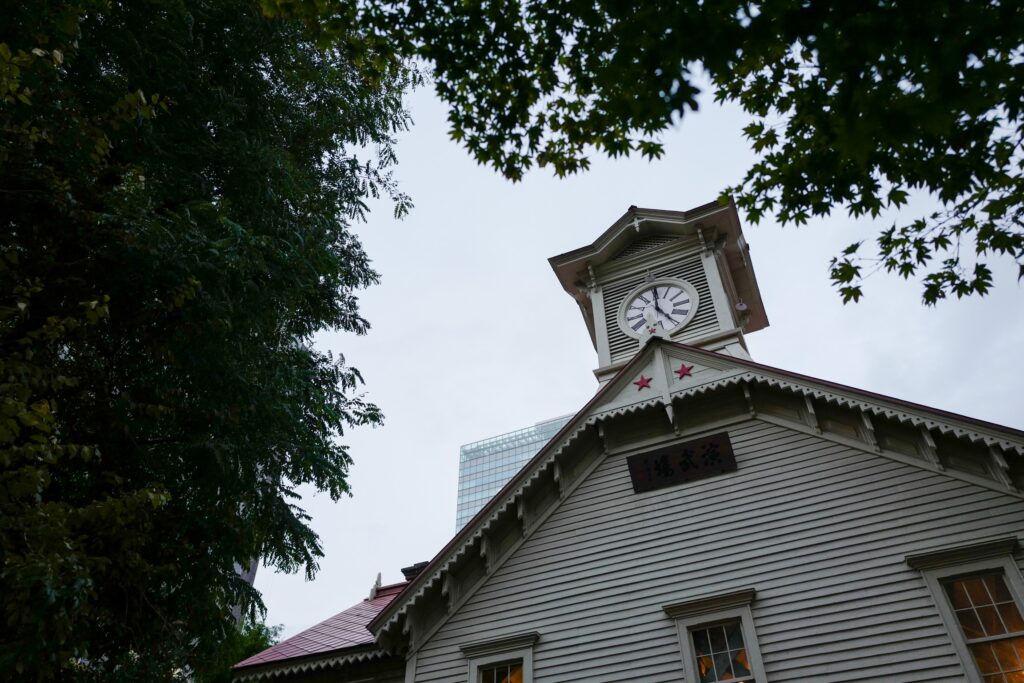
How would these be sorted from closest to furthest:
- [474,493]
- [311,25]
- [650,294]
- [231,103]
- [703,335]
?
[311,25], [231,103], [703,335], [650,294], [474,493]

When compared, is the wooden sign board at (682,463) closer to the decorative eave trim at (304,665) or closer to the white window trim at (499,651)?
the white window trim at (499,651)

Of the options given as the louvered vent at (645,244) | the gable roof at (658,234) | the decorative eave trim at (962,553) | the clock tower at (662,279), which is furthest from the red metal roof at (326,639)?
the louvered vent at (645,244)

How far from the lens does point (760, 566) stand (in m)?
10.5

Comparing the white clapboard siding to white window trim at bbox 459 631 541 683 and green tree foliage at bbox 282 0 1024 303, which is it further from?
green tree foliage at bbox 282 0 1024 303

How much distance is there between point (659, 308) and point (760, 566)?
768 centimetres

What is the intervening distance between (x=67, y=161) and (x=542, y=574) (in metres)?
9.34

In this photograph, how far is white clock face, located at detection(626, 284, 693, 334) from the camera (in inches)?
645

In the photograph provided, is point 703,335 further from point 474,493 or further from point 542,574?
point 474,493

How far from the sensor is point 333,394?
40.1 feet

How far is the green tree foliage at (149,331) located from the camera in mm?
6473

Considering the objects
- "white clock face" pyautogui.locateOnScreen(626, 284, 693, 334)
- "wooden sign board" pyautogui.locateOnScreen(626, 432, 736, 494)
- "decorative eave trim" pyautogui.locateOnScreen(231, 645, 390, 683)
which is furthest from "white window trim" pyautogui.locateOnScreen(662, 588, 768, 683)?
"white clock face" pyautogui.locateOnScreen(626, 284, 693, 334)

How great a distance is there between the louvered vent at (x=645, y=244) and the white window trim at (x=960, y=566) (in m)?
10.2

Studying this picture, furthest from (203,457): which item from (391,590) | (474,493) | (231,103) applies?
(474,493)

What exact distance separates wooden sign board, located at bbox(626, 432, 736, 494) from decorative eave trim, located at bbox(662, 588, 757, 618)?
217 centimetres
